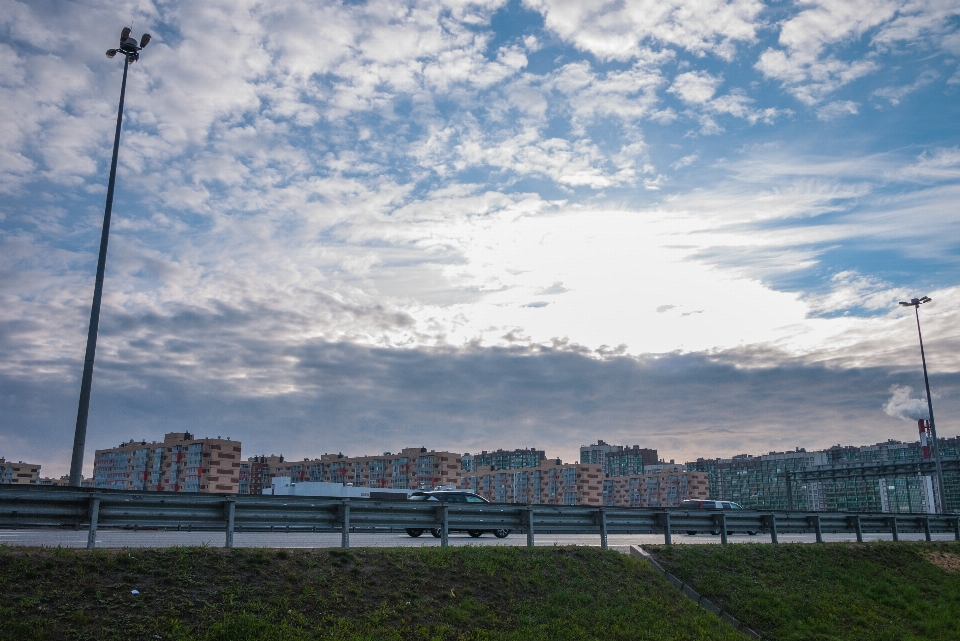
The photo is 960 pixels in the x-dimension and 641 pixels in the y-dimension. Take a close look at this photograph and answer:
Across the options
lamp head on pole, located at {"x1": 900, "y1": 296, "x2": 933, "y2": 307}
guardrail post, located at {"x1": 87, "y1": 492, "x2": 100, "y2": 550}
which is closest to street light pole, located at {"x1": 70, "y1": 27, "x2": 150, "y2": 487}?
guardrail post, located at {"x1": 87, "y1": 492, "x2": 100, "y2": 550}

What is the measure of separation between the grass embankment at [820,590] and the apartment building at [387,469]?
385 feet

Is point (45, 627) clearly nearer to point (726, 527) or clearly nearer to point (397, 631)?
point (397, 631)

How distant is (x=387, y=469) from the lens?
14838 centimetres

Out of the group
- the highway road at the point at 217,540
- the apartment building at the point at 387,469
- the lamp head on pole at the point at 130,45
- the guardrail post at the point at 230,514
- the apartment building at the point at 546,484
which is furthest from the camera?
the apartment building at the point at 546,484

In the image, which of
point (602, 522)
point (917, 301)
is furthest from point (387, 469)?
point (602, 522)

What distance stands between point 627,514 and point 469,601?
23.9ft

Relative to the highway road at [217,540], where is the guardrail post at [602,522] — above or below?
above

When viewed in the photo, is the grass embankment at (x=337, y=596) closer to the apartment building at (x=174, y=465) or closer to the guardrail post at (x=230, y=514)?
the guardrail post at (x=230, y=514)

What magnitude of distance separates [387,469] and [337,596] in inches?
5518

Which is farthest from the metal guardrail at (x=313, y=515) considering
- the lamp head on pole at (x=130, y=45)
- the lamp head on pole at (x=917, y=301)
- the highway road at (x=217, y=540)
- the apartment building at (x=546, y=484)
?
the apartment building at (x=546, y=484)

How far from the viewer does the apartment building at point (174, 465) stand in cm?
10406

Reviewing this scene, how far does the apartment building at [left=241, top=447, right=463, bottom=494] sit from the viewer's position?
143 metres

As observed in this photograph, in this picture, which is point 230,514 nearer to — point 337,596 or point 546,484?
point 337,596

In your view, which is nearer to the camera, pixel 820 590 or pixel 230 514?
pixel 230 514
